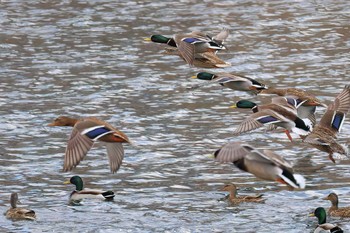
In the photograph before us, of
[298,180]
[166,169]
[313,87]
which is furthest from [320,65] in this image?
[298,180]

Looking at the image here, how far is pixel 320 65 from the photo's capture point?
72.9 feet

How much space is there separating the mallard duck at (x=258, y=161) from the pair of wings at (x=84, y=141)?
126 cm

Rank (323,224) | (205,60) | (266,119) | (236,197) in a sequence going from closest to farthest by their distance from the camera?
(323,224) → (236,197) → (266,119) → (205,60)

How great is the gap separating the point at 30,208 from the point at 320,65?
894cm

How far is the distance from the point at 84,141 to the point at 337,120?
424cm

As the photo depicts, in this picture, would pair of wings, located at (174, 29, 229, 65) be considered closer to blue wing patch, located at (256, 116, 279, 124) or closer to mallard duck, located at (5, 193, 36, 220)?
blue wing patch, located at (256, 116, 279, 124)

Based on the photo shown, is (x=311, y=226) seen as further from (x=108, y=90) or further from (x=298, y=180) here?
(x=108, y=90)

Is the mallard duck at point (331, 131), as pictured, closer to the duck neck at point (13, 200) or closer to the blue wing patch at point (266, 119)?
the blue wing patch at point (266, 119)

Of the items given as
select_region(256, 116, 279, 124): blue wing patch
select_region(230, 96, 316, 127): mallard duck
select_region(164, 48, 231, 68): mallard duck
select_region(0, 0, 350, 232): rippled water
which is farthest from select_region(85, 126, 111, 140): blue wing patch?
select_region(164, 48, 231, 68): mallard duck

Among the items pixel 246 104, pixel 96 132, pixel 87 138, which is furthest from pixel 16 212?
pixel 246 104

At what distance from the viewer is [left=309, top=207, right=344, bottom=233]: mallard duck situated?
43.7 ft

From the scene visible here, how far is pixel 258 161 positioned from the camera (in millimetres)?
12758

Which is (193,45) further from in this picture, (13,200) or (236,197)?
(13,200)

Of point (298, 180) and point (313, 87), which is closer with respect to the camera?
point (298, 180)
